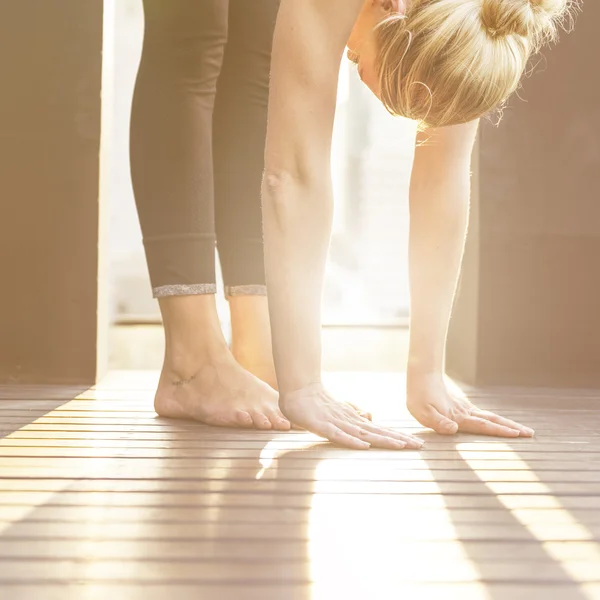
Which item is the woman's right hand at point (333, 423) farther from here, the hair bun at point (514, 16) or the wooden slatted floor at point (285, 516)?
the hair bun at point (514, 16)

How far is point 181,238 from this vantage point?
1485 millimetres

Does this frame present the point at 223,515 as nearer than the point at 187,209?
Yes

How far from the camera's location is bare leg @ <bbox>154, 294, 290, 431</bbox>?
4.57 ft

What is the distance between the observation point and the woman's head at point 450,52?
117 cm

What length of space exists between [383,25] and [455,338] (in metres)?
1.33

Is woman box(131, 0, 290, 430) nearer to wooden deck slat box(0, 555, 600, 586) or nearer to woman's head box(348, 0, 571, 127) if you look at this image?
woman's head box(348, 0, 571, 127)

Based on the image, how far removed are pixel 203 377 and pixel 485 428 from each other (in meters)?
0.48

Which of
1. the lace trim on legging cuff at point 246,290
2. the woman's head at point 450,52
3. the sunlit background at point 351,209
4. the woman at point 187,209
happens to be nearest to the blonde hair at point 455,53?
the woman's head at point 450,52

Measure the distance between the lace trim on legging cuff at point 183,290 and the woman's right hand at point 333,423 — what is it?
0.33m

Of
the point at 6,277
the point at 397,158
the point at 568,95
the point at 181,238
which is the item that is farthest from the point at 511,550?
the point at 397,158

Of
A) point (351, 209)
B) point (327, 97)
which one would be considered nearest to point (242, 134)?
point (327, 97)

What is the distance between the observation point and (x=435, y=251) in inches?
55.0

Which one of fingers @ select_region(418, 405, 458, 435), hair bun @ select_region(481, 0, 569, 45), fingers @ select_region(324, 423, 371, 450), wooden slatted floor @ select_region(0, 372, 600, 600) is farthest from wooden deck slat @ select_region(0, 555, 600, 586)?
hair bun @ select_region(481, 0, 569, 45)

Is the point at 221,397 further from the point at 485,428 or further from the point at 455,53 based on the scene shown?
the point at 455,53
